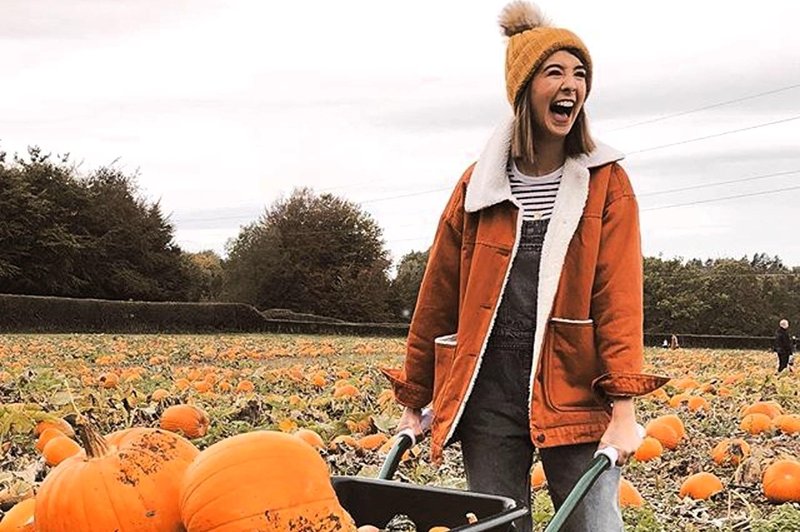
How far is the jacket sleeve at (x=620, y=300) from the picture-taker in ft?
9.52

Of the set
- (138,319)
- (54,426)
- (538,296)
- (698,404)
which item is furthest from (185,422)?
(138,319)

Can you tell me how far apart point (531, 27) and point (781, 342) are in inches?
631

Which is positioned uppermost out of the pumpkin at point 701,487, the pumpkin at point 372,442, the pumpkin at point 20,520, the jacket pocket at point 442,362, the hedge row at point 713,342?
the jacket pocket at point 442,362

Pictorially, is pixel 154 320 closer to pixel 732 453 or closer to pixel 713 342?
pixel 713 342

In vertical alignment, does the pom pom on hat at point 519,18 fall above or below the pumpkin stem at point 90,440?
above

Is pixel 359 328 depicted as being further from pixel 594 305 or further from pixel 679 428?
pixel 594 305

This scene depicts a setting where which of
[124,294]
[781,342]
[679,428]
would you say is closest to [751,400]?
[679,428]

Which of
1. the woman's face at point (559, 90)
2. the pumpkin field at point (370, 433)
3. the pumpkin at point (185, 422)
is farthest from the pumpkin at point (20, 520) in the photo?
the pumpkin at point (185, 422)

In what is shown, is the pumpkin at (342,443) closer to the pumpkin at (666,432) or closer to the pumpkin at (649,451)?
the pumpkin at (649,451)

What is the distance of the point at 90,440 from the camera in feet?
6.49

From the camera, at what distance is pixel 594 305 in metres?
3.08

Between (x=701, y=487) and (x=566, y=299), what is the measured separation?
2010 millimetres

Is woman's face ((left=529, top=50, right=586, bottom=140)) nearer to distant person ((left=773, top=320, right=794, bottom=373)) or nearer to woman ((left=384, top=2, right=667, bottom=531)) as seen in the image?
woman ((left=384, top=2, right=667, bottom=531))

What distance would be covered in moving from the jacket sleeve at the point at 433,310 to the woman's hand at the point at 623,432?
66 centimetres
